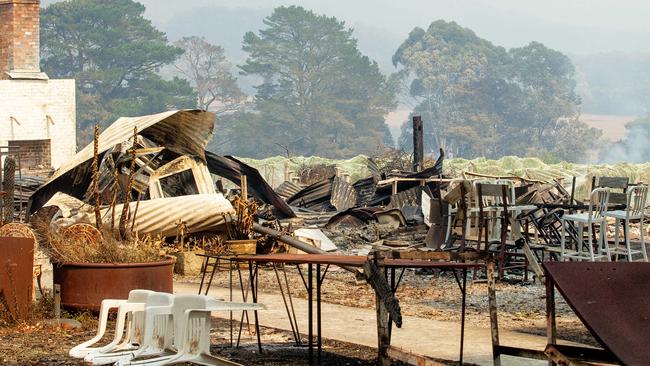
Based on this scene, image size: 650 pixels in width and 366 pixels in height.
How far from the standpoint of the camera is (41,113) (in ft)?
110

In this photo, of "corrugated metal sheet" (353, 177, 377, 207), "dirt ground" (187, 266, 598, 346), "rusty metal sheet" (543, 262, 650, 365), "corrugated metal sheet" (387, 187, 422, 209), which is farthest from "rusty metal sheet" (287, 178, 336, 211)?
"rusty metal sheet" (543, 262, 650, 365)

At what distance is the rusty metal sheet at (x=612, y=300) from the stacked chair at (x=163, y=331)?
1873 mm

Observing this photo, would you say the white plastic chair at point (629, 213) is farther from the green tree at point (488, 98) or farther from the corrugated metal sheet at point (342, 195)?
the green tree at point (488, 98)

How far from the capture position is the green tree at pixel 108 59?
89.8 meters

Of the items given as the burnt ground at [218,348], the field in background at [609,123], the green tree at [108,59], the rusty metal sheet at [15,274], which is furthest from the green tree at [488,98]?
the burnt ground at [218,348]

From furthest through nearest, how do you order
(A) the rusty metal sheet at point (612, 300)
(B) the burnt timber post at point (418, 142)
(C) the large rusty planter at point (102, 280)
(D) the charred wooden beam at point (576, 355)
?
(B) the burnt timber post at point (418, 142) < (C) the large rusty planter at point (102, 280) < (D) the charred wooden beam at point (576, 355) < (A) the rusty metal sheet at point (612, 300)

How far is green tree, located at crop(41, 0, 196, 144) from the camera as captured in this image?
3536 inches

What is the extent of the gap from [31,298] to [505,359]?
14.5 feet

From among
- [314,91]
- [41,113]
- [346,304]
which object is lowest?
[346,304]

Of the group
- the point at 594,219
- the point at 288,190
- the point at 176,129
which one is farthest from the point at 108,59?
the point at 594,219

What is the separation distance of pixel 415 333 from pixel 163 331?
3.90 metres

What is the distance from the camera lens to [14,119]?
3266cm

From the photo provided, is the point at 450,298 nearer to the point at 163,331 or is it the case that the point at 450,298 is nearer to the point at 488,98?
the point at 163,331

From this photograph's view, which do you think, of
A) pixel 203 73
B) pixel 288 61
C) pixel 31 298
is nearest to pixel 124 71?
pixel 288 61
